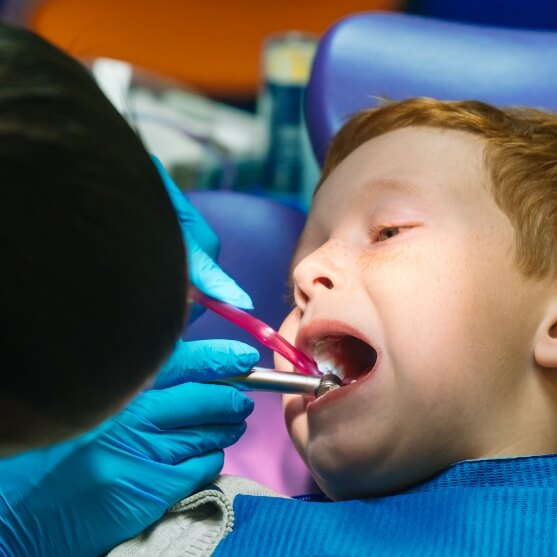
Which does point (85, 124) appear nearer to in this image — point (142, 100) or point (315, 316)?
point (315, 316)

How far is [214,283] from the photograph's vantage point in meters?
1.01

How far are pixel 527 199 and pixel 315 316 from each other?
0.28 m

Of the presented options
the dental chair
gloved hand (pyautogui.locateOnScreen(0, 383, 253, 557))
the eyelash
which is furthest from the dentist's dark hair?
the dental chair

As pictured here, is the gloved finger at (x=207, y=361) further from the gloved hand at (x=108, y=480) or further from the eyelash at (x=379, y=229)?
the eyelash at (x=379, y=229)

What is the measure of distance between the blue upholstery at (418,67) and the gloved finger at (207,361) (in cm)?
54

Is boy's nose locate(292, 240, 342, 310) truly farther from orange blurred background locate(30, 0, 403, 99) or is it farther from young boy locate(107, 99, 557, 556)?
orange blurred background locate(30, 0, 403, 99)

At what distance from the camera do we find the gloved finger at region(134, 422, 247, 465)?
89cm

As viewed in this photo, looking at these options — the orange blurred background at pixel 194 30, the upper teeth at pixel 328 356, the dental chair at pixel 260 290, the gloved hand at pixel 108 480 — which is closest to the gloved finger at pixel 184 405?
the gloved hand at pixel 108 480

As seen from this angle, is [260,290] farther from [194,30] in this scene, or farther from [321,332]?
[194,30]

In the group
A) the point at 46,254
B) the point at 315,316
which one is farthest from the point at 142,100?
the point at 46,254

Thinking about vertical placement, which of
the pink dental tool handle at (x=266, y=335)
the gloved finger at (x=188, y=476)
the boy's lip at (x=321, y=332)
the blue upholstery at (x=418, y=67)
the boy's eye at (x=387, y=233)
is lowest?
the gloved finger at (x=188, y=476)

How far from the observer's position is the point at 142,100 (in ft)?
7.16

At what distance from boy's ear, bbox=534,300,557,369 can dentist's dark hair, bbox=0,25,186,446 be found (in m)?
0.48

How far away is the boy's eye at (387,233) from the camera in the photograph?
0.94 metres
